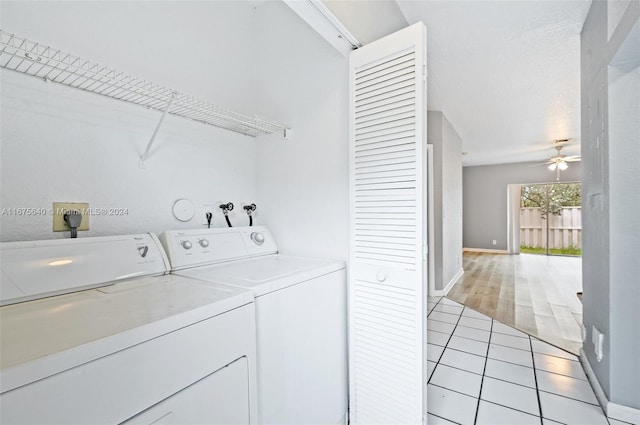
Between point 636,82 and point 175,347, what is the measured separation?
2380mm

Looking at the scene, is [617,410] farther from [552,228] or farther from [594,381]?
[552,228]

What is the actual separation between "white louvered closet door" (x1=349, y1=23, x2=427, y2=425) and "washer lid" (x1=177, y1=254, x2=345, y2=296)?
0.72 ft

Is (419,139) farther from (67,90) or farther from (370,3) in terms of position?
(67,90)

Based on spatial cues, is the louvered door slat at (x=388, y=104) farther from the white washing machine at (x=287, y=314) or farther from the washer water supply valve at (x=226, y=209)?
the washer water supply valve at (x=226, y=209)

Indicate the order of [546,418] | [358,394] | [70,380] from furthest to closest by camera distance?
[546,418]
[358,394]
[70,380]

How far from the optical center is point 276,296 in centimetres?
107

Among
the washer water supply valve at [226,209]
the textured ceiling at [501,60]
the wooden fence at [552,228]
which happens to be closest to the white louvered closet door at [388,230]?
the textured ceiling at [501,60]

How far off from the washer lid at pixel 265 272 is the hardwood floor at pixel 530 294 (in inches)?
95.5

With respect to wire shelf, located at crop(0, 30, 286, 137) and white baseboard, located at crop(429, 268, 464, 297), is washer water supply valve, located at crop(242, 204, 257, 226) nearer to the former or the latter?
wire shelf, located at crop(0, 30, 286, 137)

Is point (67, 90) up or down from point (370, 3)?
down

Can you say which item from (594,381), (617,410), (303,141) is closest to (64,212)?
(303,141)

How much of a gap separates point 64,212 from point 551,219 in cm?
946

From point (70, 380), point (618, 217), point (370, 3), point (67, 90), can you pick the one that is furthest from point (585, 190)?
point (67, 90)

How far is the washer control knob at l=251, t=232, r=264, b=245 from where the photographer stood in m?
1.68
